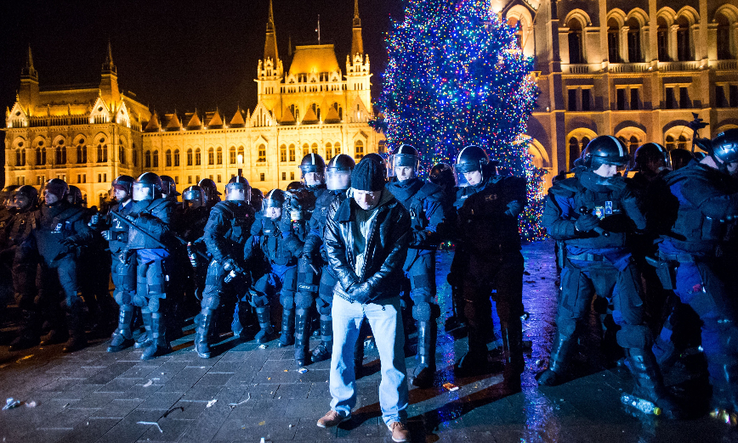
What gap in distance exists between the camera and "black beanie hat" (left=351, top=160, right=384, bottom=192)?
116 inches

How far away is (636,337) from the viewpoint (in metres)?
3.31

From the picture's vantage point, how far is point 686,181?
3529 millimetres

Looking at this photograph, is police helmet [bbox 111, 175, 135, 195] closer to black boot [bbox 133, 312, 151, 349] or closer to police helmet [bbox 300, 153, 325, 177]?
black boot [bbox 133, 312, 151, 349]

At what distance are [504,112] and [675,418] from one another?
500 inches

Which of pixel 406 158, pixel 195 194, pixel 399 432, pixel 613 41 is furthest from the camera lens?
pixel 613 41

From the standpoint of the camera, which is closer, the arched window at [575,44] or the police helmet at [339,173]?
the police helmet at [339,173]

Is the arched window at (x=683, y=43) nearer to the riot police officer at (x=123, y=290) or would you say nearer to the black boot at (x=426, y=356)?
the black boot at (x=426, y=356)

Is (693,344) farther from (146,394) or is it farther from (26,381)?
(26,381)

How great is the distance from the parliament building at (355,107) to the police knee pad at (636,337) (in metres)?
28.2

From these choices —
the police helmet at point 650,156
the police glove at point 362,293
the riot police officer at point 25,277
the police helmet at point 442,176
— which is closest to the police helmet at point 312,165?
the police helmet at point 442,176

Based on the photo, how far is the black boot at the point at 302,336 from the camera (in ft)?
14.8

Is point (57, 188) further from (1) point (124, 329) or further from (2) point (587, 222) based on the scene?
(2) point (587, 222)

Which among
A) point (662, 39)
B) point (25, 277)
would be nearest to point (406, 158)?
point (25, 277)

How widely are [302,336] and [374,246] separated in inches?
81.0
